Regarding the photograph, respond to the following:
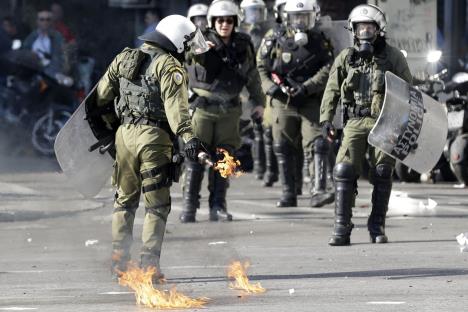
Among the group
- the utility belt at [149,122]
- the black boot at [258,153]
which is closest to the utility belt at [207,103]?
the utility belt at [149,122]

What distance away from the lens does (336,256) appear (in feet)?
40.9

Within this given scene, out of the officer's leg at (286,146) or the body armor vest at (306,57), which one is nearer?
the body armor vest at (306,57)

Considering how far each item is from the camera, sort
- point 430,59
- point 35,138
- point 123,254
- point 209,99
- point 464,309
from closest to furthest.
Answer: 1. point 464,309
2. point 123,254
3. point 209,99
4. point 430,59
5. point 35,138

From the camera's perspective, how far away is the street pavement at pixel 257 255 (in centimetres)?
1025

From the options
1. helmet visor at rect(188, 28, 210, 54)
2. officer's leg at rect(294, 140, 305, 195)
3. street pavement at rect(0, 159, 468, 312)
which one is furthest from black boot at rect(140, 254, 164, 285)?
officer's leg at rect(294, 140, 305, 195)

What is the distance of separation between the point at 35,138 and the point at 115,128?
12751mm

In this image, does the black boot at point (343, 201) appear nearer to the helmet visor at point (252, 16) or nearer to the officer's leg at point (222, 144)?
the officer's leg at point (222, 144)

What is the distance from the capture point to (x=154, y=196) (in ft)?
36.2

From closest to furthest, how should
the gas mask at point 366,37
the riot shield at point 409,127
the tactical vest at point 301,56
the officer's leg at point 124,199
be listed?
the officer's leg at point 124,199, the riot shield at point 409,127, the gas mask at point 366,37, the tactical vest at point 301,56

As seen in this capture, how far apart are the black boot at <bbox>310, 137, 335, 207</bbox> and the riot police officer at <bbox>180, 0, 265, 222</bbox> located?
3.43ft

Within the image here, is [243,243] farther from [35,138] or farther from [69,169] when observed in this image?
[35,138]

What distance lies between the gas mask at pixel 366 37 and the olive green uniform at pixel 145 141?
2351 millimetres

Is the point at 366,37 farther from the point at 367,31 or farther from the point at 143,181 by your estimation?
the point at 143,181

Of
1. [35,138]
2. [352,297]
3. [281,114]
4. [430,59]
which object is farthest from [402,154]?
[35,138]
